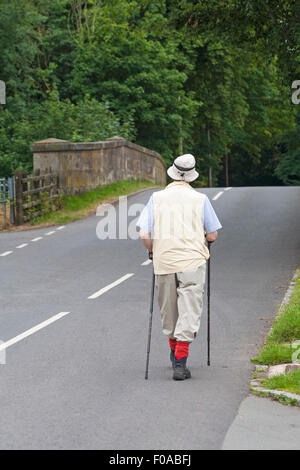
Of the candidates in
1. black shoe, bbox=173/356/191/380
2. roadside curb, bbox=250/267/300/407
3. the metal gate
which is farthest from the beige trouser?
the metal gate

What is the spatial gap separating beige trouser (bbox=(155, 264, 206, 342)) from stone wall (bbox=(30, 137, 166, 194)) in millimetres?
17738

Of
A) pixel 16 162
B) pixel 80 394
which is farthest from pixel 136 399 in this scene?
pixel 16 162

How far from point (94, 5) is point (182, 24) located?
24624 mm

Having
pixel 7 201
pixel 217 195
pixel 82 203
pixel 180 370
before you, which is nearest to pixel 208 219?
pixel 180 370

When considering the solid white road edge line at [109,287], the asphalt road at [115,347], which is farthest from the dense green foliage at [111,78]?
the solid white road edge line at [109,287]

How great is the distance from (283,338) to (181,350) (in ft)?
5.77

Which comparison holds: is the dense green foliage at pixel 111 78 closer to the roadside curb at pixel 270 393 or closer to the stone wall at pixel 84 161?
the stone wall at pixel 84 161

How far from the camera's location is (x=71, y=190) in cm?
2555

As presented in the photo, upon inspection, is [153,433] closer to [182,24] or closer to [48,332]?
[48,332]

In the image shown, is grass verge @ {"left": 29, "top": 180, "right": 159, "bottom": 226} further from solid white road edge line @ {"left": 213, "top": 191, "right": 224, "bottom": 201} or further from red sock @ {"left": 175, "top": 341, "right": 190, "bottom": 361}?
red sock @ {"left": 175, "top": 341, "right": 190, "bottom": 361}

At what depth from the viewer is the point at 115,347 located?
→ 9.02 meters

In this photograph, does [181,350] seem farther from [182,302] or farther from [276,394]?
[276,394]
